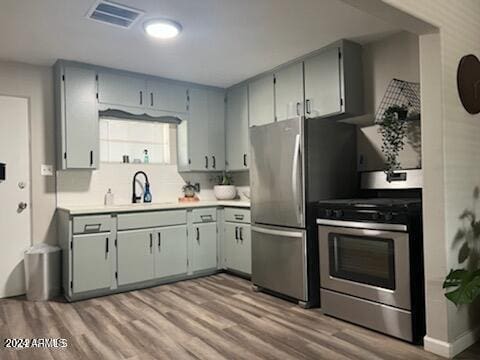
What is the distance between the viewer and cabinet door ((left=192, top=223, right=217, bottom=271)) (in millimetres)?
4250

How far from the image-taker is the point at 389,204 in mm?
2488

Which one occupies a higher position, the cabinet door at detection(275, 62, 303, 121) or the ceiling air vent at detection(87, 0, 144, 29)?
the ceiling air vent at detection(87, 0, 144, 29)

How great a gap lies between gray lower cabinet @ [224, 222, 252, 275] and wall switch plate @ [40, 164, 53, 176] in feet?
6.64

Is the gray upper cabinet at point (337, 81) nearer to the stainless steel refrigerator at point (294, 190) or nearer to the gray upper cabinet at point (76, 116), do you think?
the stainless steel refrigerator at point (294, 190)

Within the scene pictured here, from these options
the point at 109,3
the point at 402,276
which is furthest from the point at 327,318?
the point at 109,3

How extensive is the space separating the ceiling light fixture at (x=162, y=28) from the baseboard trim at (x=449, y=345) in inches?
113

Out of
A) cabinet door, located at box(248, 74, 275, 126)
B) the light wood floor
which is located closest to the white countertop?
the light wood floor

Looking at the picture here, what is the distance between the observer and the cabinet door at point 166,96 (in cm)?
431

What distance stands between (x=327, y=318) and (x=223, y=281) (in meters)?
1.52

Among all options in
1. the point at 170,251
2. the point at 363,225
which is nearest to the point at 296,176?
the point at 363,225

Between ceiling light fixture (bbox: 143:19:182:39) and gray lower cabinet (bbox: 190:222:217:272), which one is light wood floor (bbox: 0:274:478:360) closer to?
gray lower cabinet (bbox: 190:222:217:272)

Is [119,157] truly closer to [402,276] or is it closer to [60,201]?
[60,201]

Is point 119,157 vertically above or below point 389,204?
above

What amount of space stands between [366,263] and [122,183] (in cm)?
290
